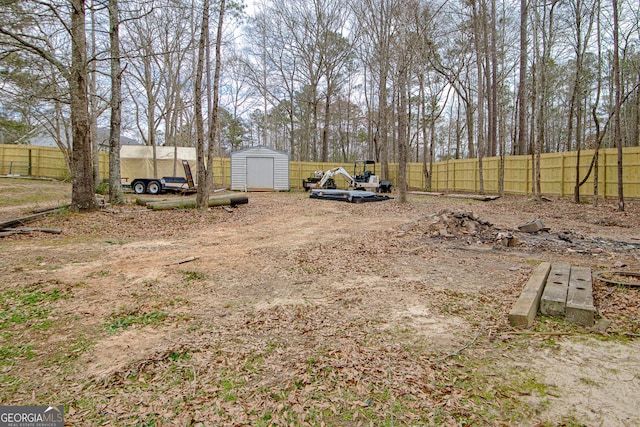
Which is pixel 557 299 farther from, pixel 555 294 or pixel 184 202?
pixel 184 202

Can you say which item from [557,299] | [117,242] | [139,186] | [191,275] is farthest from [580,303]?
[139,186]

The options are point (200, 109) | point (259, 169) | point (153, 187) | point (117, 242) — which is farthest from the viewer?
point (259, 169)

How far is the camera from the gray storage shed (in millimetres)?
21906

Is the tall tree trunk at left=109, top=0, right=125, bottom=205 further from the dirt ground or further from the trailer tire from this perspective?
the trailer tire

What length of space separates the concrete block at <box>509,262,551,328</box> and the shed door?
1946 centimetres

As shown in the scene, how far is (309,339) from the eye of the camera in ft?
9.65

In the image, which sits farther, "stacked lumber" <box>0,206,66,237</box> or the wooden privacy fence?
the wooden privacy fence

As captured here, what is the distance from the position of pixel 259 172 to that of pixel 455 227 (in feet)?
53.4

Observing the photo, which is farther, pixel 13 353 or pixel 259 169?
pixel 259 169

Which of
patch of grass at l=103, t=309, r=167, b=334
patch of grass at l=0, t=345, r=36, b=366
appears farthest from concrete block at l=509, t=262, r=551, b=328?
patch of grass at l=0, t=345, r=36, b=366

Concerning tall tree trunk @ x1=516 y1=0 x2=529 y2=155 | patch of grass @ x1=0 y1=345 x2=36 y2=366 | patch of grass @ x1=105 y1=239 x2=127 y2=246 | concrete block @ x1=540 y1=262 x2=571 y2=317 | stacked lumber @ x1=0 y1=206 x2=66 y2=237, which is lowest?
patch of grass @ x1=0 y1=345 x2=36 y2=366

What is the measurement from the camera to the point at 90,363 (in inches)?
101

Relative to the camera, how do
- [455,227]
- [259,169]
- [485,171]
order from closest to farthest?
[455,227]
[485,171]
[259,169]

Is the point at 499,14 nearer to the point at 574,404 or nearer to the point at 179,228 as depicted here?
the point at 179,228
